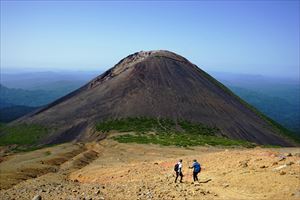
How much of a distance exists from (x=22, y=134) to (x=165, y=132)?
39294mm

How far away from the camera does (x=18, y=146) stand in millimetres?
81250

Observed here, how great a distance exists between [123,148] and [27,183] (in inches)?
1026

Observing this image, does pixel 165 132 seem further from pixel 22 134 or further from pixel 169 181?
pixel 169 181

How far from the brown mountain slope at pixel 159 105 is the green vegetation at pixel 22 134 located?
2.88 meters

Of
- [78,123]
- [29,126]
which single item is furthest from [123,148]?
[29,126]

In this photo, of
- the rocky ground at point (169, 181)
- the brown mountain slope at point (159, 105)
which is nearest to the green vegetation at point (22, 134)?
the brown mountain slope at point (159, 105)

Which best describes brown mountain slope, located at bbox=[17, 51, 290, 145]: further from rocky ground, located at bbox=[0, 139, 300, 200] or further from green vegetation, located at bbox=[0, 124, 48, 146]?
rocky ground, located at bbox=[0, 139, 300, 200]

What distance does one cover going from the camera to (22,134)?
92.6m

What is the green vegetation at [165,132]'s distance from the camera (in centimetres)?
6322

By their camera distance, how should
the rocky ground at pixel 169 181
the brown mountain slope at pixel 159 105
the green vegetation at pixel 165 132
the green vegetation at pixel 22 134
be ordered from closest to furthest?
the rocky ground at pixel 169 181, the green vegetation at pixel 165 132, the brown mountain slope at pixel 159 105, the green vegetation at pixel 22 134

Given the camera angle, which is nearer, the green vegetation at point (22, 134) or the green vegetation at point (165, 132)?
the green vegetation at point (165, 132)

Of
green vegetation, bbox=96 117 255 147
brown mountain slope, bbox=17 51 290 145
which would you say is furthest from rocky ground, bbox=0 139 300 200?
brown mountain slope, bbox=17 51 290 145

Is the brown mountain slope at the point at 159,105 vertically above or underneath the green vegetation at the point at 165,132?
above

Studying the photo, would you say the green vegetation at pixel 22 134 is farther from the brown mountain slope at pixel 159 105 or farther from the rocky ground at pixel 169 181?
the rocky ground at pixel 169 181
